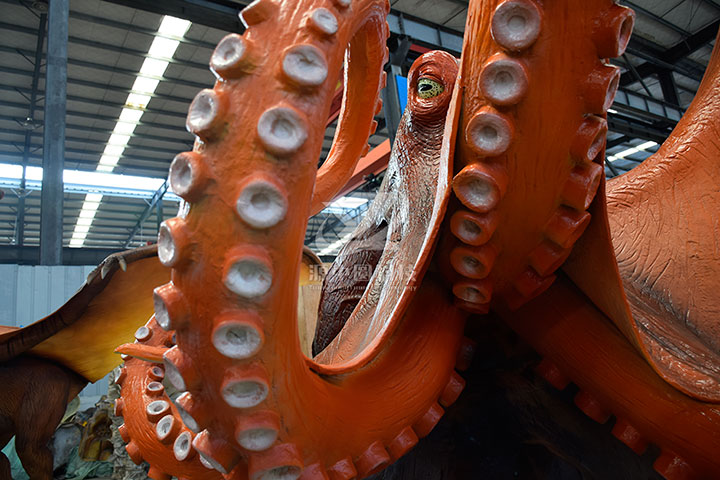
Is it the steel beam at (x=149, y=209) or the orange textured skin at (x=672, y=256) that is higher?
the steel beam at (x=149, y=209)

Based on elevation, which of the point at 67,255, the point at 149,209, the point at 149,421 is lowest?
the point at 149,421

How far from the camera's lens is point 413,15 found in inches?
305

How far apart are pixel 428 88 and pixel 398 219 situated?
11.5 inches

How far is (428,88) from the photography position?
1152 millimetres

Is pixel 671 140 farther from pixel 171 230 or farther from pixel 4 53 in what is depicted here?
pixel 4 53

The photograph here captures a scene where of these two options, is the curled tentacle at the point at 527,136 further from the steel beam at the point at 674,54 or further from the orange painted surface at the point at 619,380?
the steel beam at the point at 674,54

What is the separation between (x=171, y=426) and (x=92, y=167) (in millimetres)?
13293

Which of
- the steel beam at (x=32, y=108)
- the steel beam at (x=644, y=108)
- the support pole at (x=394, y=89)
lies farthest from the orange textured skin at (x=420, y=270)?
the steel beam at (x=644, y=108)

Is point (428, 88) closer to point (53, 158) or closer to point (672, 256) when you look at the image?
point (672, 256)

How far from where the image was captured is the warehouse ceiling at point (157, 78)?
761cm

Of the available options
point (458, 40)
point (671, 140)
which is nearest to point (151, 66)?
point (458, 40)

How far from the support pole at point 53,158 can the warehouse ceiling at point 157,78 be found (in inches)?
45.4

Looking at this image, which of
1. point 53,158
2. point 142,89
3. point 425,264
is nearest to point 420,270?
point 425,264

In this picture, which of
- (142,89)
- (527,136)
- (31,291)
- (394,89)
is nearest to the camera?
(527,136)
